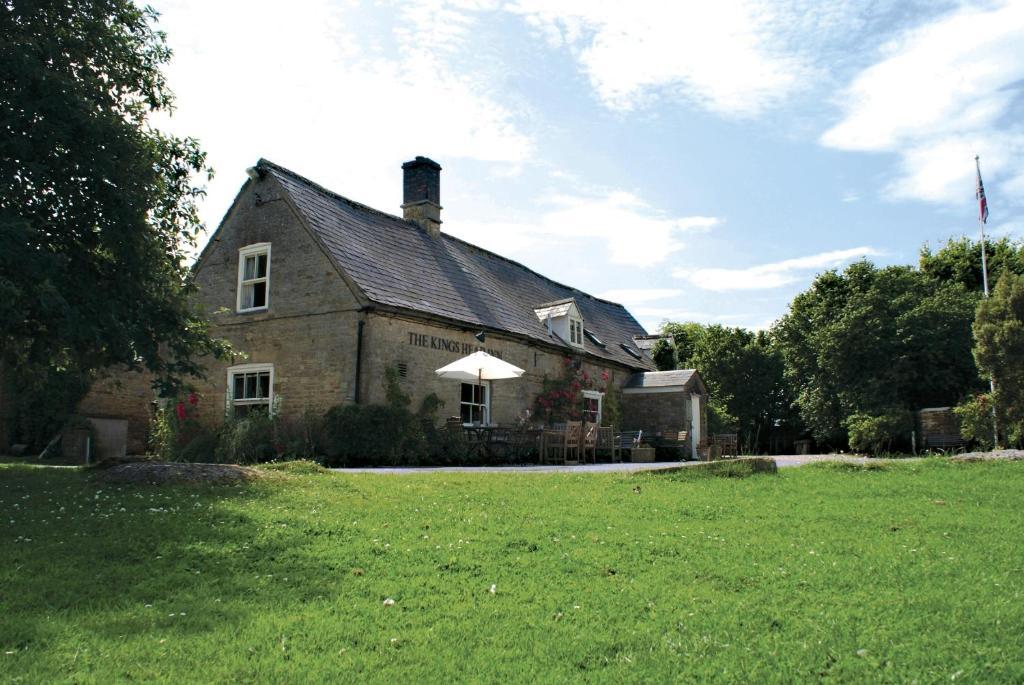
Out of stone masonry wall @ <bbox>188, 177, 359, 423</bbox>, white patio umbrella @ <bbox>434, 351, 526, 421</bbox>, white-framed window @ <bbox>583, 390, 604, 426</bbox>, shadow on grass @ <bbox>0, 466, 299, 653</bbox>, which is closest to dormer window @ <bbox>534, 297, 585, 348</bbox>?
white-framed window @ <bbox>583, 390, 604, 426</bbox>

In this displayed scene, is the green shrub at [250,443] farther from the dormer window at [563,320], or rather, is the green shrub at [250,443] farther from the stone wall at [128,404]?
the dormer window at [563,320]

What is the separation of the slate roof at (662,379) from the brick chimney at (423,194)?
32.5 ft

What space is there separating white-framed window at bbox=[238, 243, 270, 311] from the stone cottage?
39mm

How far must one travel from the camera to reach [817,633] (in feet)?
15.4

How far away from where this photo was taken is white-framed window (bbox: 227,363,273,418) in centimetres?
2008

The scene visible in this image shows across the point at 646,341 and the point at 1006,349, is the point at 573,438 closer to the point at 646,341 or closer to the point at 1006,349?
the point at 1006,349

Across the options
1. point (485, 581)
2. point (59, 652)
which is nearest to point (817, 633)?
point (485, 581)

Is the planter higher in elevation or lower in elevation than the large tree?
lower

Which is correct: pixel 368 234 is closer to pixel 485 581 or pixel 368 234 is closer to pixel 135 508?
pixel 135 508

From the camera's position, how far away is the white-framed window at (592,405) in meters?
26.7

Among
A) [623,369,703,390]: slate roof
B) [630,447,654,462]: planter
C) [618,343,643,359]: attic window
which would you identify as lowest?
[630,447,654,462]: planter

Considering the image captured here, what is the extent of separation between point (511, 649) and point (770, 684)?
143cm

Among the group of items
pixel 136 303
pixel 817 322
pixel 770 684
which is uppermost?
pixel 817 322

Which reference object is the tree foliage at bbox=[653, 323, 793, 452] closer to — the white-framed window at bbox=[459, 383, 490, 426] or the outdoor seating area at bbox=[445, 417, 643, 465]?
the outdoor seating area at bbox=[445, 417, 643, 465]
